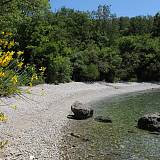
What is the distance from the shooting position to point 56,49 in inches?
2072

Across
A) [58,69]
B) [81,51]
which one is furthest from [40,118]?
[81,51]

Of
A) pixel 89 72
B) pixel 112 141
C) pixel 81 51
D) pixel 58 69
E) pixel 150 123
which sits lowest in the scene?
pixel 112 141

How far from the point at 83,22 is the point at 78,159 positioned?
67.3 m

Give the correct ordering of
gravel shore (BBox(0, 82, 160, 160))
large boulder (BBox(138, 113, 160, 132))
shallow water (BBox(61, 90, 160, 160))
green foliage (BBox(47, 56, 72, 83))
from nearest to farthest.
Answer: gravel shore (BBox(0, 82, 160, 160)) < shallow water (BBox(61, 90, 160, 160)) < large boulder (BBox(138, 113, 160, 132)) < green foliage (BBox(47, 56, 72, 83))

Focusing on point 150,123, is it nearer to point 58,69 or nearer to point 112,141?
point 112,141

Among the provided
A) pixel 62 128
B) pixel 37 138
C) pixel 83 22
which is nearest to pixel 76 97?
pixel 62 128

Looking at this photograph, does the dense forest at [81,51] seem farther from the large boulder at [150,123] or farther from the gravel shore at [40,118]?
the large boulder at [150,123]

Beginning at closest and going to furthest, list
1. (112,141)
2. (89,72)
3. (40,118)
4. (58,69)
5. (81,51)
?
(112,141), (40,118), (58,69), (89,72), (81,51)

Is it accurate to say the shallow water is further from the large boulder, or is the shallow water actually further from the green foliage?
the green foliage

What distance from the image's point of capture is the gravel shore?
59.0ft

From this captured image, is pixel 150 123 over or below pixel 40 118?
over

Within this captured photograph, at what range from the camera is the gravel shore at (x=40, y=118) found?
18.0 metres

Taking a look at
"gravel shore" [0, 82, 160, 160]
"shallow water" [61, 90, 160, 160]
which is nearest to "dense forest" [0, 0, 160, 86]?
"gravel shore" [0, 82, 160, 160]

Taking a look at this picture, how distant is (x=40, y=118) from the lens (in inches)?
1136
